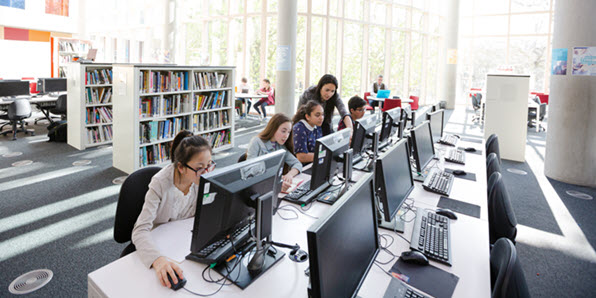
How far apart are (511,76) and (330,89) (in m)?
4.23

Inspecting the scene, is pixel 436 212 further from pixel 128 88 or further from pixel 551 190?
pixel 128 88

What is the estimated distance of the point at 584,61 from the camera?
16.4 ft

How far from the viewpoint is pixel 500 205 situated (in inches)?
93.3

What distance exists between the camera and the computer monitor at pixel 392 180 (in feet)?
6.25

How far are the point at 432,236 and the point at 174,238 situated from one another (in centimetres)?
142

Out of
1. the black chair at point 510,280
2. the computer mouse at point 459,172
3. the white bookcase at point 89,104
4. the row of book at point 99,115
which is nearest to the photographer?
the black chair at point 510,280

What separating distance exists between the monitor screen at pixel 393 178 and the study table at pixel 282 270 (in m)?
0.18

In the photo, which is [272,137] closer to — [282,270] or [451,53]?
[282,270]

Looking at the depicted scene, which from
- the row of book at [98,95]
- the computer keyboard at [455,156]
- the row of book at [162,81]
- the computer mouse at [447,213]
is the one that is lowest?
the computer mouse at [447,213]

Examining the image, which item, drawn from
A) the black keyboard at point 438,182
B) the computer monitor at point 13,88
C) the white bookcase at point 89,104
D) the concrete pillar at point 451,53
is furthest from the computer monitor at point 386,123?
the concrete pillar at point 451,53

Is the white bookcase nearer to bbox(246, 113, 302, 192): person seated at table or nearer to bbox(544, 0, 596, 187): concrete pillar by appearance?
bbox(246, 113, 302, 192): person seated at table

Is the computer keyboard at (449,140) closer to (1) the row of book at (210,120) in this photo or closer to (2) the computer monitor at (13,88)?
(1) the row of book at (210,120)

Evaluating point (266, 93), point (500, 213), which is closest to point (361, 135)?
point (500, 213)

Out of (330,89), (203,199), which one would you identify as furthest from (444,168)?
(203,199)
